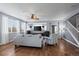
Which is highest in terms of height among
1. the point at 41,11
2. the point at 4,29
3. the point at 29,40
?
the point at 41,11

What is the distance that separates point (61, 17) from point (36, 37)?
162cm

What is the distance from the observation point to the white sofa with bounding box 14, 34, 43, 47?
5.26 m

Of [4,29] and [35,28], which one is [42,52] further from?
[4,29]

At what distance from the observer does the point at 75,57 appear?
11.3 ft

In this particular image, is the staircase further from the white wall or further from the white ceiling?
the white wall

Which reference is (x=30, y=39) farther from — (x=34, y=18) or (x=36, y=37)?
(x=34, y=18)

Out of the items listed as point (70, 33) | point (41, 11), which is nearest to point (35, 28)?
point (41, 11)

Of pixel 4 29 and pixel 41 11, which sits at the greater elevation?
pixel 41 11

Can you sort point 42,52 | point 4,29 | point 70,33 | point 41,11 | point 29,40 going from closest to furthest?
point 41,11, point 42,52, point 4,29, point 29,40, point 70,33

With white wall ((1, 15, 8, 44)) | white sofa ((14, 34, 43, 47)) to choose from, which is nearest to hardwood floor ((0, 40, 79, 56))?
white wall ((1, 15, 8, 44))

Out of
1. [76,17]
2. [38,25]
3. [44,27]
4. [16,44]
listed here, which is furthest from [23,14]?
[76,17]

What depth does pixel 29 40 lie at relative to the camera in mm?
5422

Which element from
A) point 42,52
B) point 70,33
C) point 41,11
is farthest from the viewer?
point 70,33

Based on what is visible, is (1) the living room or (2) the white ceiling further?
(1) the living room
